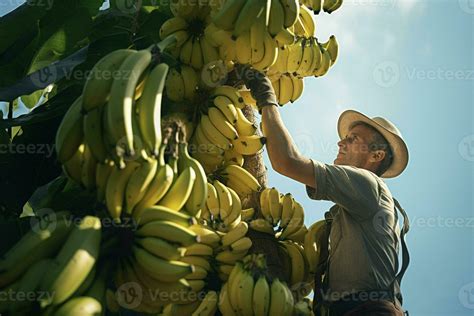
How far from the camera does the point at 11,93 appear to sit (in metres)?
3.94

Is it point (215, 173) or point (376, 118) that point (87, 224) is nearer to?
point (215, 173)

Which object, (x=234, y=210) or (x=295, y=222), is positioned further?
(x=295, y=222)

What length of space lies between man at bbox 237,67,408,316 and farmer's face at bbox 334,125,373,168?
64cm

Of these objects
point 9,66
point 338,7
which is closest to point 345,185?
point 338,7

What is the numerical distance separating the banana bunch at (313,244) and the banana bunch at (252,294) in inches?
25.6

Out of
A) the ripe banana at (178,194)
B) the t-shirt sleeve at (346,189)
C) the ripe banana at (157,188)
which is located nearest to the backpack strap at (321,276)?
the t-shirt sleeve at (346,189)

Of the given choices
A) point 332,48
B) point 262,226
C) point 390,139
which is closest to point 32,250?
point 262,226

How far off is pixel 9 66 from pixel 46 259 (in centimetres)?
224

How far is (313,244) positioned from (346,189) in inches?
17.4

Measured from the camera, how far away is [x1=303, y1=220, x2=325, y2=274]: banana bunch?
169 inches

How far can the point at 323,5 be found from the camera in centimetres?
490

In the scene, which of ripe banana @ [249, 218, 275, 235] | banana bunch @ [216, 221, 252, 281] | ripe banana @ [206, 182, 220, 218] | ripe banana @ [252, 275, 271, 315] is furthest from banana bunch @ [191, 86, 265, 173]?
ripe banana @ [252, 275, 271, 315]

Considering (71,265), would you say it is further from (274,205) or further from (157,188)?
(274,205)

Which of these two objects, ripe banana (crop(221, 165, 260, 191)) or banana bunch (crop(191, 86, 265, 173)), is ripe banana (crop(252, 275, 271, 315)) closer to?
ripe banana (crop(221, 165, 260, 191))
